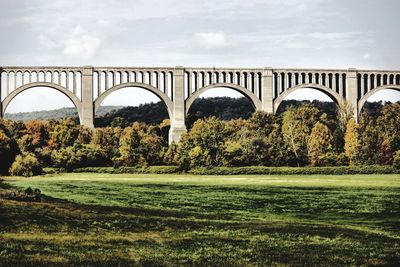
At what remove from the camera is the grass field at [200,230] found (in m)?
16.9

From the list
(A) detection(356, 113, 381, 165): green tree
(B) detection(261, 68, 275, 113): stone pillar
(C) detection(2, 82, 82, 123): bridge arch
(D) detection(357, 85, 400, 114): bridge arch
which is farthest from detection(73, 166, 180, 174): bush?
(D) detection(357, 85, 400, 114): bridge arch

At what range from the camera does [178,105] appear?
73.0 meters

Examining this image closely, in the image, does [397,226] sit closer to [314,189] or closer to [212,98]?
[314,189]

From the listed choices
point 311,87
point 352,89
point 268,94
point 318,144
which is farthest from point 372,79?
point 318,144

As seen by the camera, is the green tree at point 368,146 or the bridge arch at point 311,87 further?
the bridge arch at point 311,87

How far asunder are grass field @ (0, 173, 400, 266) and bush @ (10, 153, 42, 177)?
18598 millimetres

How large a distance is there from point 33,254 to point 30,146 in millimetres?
47832

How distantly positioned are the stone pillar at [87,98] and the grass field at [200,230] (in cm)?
3493

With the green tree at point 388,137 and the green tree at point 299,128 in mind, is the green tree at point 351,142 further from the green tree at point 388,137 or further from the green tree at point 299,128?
the green tree at point 299,128

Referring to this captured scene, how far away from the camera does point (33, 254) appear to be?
16.6 meters

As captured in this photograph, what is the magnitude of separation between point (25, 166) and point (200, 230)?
3478 centimetres

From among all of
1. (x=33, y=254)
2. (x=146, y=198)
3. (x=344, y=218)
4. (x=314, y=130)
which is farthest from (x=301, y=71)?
(x=33, y=254)

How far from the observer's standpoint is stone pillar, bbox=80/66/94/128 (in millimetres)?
69562

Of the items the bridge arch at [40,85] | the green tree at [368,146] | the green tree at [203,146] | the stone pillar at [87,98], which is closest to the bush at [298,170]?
the green tree at [203,146]
